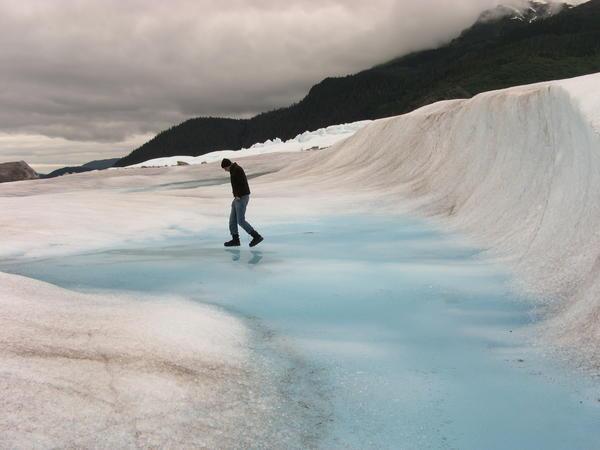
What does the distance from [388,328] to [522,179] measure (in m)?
8.03

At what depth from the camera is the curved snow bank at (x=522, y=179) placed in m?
7.44

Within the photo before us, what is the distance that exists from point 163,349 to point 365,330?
235 cm

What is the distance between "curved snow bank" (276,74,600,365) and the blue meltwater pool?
667mm

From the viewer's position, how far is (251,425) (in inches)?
156

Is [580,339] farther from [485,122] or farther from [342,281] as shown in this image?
[485,122]

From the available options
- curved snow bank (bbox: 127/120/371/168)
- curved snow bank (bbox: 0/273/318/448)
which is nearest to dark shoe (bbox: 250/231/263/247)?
curved snow bank (bbox: 0/273/318/448)

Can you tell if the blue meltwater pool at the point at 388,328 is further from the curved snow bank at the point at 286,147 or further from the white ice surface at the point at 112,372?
the curved snow bank at the point at 286,147

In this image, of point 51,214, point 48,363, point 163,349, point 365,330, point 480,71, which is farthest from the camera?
point 480,71

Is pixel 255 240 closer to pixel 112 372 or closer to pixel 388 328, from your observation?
pixel 388 328

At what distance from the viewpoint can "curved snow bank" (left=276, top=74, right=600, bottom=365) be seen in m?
7.44

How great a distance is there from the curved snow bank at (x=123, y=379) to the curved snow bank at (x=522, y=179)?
3419 millimetres

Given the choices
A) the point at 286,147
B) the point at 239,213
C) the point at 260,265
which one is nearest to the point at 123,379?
the point at 260,265

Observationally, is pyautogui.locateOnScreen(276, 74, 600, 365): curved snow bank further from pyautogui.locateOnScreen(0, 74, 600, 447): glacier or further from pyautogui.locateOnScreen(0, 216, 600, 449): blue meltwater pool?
pyautogui.locateOnScreen(0, 216, 600, 449): blue meltwater pool

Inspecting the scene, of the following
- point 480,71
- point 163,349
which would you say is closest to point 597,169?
point 163,349
